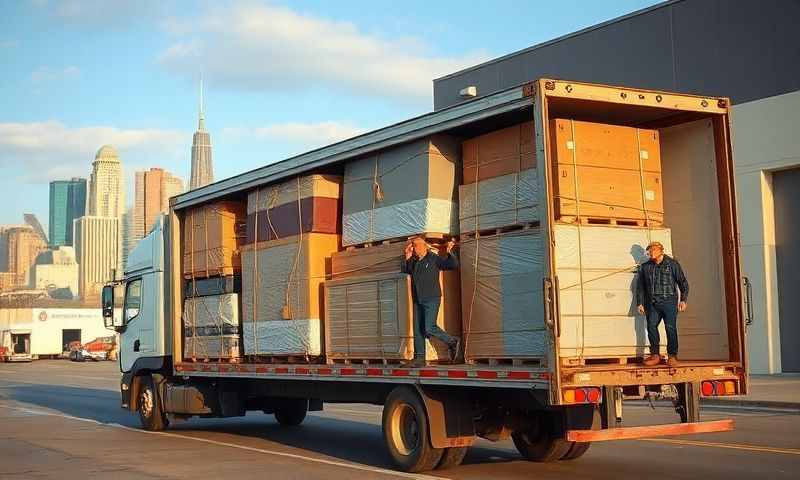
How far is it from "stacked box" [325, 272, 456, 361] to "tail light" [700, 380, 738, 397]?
8.94 feet

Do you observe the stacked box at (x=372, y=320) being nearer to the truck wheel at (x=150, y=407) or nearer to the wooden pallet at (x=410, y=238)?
the wooden pallet at (x=410, y=238)

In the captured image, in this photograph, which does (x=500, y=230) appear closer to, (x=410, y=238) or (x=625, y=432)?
(x=410, y=238)

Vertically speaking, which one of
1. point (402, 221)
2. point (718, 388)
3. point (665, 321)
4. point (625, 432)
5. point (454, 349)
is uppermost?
point (402, 221)

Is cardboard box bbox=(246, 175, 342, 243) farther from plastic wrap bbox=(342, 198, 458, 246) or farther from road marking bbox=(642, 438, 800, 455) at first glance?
road marking bbox=(642, 438, 800, 455)

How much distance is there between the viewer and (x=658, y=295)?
9.59 metres

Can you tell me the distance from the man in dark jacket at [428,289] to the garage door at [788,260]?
61.1 ft

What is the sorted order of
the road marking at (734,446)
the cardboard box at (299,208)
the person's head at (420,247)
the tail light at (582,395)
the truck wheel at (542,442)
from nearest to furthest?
the tail light at (582,395), the person's head at (420,247), the truck wheel at (542,442), the road marking at (734,446), the cardboard box at (299,208)

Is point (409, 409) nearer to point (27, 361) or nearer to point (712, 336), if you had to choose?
point (712, 336)

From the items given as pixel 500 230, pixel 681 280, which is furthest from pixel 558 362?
pixel 681 280

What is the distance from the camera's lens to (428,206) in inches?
417

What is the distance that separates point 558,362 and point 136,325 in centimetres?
1051

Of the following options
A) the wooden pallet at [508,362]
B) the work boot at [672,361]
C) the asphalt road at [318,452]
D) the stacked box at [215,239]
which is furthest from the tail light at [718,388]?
the stacked box at [215,239]

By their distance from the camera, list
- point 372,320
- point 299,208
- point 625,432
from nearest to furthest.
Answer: point 625,432 → point 372,320 → point 299,208

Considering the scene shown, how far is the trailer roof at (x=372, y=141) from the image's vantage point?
9547 millimetres
